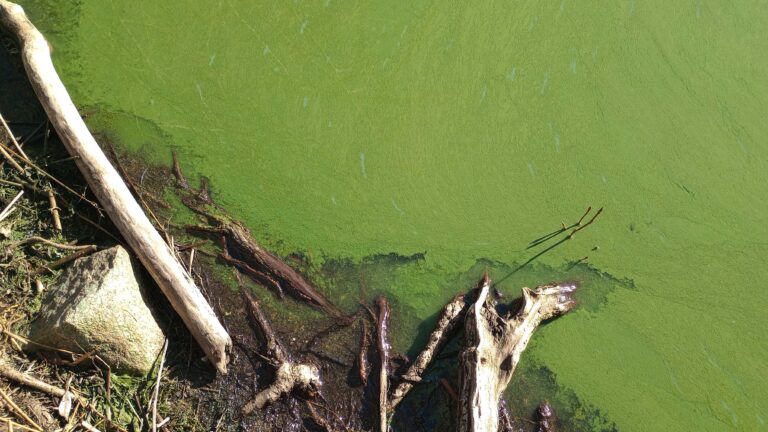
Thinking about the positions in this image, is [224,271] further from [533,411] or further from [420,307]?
[533,411]

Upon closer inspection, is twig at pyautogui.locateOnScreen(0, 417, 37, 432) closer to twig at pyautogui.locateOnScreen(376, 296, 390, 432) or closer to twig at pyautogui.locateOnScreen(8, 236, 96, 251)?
twig at pyautogui.locateOnScreen(8, 236, 96, 251)

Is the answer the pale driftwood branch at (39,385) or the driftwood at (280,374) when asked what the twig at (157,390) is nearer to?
the pale driftwood branch at (39,385)

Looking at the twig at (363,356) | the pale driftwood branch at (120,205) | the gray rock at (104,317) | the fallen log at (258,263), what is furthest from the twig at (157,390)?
the twig at (363,356)

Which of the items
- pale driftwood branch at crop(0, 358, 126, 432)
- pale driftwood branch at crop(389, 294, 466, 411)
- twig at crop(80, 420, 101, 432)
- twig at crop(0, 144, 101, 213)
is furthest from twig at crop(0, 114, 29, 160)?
pale driftwood branch at crop(389, 294, 466, 411)

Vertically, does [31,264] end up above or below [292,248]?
below

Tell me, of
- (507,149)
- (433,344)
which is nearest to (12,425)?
(433,344)

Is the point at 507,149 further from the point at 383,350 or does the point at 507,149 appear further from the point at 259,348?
the point at 259,348

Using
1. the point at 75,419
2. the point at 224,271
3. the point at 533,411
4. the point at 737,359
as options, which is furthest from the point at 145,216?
the point at 737,359
